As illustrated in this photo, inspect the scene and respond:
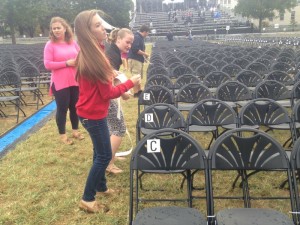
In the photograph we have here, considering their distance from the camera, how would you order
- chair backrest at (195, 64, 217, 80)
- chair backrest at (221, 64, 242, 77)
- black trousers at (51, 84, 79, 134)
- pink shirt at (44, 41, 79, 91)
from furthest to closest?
chair backrest at (195, 64, 217, 80) → chair backrest at (221, 64, 242, 77) → black trousers at (51, 84, 79, 134) → pink shirt at (44, 41, 79, 91)

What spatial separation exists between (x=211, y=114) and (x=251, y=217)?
2048 millimetres

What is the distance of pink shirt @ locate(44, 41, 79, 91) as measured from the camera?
208 inches

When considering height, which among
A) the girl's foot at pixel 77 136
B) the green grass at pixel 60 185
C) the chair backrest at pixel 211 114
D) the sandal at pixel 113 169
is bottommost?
the green grass at pixel 60 185

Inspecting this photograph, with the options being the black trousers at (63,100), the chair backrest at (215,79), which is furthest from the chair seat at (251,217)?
the chair backrest at (215,79)

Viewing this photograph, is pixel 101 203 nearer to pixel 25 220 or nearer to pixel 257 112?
pixel 25 220

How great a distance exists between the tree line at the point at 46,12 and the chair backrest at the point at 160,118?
34.6 m

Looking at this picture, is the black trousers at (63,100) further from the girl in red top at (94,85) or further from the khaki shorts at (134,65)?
the khaki shorts at (134,65)

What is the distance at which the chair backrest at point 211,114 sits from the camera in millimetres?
4535

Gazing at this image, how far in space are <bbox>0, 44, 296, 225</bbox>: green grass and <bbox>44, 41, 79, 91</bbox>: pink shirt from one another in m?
1.11

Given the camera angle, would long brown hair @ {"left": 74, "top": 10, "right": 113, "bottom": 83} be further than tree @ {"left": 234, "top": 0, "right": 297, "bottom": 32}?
No

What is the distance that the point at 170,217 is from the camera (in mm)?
2777

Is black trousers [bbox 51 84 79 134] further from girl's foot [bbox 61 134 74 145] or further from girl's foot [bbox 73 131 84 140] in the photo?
girl's foot [bbox 73 131 84 140]

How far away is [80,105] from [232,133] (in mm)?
1419

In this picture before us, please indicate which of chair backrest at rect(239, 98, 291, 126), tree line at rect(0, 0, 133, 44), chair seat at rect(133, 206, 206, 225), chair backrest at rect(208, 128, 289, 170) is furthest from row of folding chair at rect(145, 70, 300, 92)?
tree line at rect(0, 0, 133, 44)
